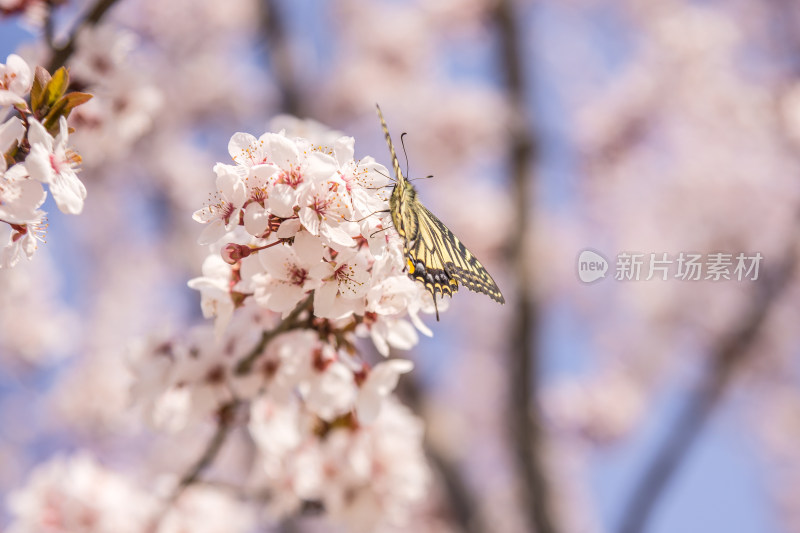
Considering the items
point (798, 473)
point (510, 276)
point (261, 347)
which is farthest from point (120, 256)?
point (798, 473)

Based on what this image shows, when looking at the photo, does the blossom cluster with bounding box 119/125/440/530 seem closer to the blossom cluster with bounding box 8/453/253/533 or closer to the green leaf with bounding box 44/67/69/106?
the green leaf with bounding box 44/67/69/106

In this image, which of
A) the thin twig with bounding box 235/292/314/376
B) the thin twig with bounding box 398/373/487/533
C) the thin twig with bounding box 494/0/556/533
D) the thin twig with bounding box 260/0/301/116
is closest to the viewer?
the thin twig with bounding box 235/292/314/376

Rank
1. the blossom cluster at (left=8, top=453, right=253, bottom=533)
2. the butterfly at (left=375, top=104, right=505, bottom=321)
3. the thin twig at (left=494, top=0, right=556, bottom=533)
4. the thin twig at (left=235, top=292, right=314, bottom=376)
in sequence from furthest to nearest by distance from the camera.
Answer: the thin twig at (left=494, top=0, right=556, bottom=533), the blossom cluster at (left=8, top=453, right=253, bottom=533), the thin twig at (left=235, top=292, right=314, bottom=376), the butterfly at (left=375, top=104, right=505, bottom=321)

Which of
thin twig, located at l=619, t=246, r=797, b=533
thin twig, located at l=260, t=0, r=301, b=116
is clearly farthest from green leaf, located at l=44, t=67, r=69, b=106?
thin twig, located at l=619, t=246, r=797, b=533

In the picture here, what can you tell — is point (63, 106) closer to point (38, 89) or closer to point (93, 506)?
point (38, 89)

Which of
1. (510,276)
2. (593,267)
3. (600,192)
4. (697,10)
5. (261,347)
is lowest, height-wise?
(261,347)

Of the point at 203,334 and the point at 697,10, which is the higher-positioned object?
the point at 697,10

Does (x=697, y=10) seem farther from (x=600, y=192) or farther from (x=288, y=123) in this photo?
(x=288, y=123)
